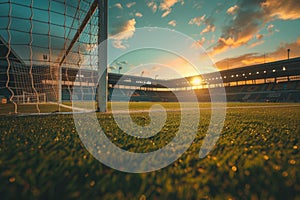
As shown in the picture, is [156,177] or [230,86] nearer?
[156,177]

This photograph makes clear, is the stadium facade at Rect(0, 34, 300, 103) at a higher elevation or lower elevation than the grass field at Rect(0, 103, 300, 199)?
higher

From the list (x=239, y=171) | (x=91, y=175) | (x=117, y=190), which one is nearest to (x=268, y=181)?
(x=239, y=171)

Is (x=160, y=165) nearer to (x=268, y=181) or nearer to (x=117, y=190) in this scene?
(x=117, y=190)

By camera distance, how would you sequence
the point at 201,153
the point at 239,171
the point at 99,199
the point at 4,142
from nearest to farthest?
the point at 99,199 → the point at 239,171 → the point at 201,153 → the point at 4,142

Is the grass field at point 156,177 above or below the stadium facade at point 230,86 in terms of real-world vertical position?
below

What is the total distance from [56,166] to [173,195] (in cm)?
75

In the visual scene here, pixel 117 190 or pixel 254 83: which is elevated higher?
pixel 254 83

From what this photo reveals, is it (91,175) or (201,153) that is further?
(201,153)

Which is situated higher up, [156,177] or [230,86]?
[230,86]

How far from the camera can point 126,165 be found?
38.9 inches

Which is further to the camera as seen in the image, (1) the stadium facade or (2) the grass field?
(1) the stadium facade

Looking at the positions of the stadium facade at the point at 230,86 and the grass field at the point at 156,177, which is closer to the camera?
the grass field at the point at 156,177

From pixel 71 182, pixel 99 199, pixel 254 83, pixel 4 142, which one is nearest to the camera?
pixel 99 199

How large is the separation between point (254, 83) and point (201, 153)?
46089mm
